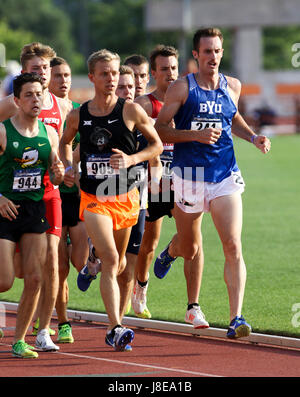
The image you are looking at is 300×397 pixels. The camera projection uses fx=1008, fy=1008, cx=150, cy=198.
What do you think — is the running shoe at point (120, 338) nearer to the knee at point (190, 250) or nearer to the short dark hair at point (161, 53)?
the knee at point (190, 250)

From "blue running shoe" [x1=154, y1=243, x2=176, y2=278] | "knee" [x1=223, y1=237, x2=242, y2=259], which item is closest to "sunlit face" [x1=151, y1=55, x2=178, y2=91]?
"blue running shoe" [x1=154, y1=243, x2=176, y2=278]

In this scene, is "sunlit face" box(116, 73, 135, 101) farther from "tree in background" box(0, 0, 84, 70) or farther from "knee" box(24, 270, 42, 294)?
"tree in background" box(0, 0, 84, 70)

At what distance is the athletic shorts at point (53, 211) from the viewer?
8531 millimetres

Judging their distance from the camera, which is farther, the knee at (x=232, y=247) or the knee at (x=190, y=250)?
the knee at (x=190, y=250)

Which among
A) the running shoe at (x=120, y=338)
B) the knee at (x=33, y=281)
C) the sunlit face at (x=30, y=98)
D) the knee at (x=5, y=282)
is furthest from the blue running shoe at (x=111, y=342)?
the sunlit face at (x=30, y=98)

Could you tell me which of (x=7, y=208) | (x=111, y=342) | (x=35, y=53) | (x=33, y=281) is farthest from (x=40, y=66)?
(x=111, y=342)

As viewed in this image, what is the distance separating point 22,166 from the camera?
26.7 ft

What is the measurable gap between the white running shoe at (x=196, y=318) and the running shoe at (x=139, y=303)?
859 mm

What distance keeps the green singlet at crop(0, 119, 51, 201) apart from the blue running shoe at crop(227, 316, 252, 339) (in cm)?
191

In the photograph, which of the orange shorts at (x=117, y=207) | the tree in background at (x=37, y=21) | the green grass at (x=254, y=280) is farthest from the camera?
the tree in background at (x=37, y=21)

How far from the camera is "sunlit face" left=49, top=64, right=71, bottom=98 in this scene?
987 centimetres
